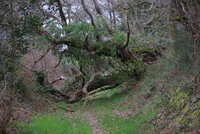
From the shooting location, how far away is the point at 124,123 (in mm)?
10664

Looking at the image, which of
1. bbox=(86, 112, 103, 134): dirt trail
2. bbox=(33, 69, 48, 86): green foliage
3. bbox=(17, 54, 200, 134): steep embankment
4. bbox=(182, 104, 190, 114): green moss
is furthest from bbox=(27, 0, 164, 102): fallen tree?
bbox=(182, 104, 190, 114): green moss

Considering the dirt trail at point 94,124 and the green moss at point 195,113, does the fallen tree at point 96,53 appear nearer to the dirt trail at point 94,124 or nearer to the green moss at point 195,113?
the dirt trail at point 94,124

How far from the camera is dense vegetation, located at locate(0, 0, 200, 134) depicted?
7.93 m

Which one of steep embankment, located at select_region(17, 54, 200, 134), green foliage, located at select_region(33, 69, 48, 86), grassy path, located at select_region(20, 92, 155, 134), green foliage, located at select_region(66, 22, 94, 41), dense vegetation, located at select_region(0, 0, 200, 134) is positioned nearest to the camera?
steep embankment, located at select_region(17, 54, 200, 134)

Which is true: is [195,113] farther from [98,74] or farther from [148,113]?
[98,74]

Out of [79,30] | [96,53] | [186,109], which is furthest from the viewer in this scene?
[96,53]

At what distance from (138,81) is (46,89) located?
25.0 feet

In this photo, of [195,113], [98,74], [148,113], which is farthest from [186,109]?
[98,74]

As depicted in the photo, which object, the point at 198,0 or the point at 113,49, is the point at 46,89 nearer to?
the point at 113,49

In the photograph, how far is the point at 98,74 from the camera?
707 inches

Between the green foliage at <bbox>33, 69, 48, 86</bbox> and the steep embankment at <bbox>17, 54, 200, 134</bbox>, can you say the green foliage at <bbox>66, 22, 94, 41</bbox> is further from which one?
the steep embankment at <bbox>17, 54, 200, 134</bbox>

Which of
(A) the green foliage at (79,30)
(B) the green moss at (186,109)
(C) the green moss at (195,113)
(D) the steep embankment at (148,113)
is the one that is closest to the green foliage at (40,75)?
(D) the steep embankment at (148,113)

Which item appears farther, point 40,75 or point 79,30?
point 40,75

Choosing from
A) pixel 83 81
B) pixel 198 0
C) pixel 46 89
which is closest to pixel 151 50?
pixel 83 81
